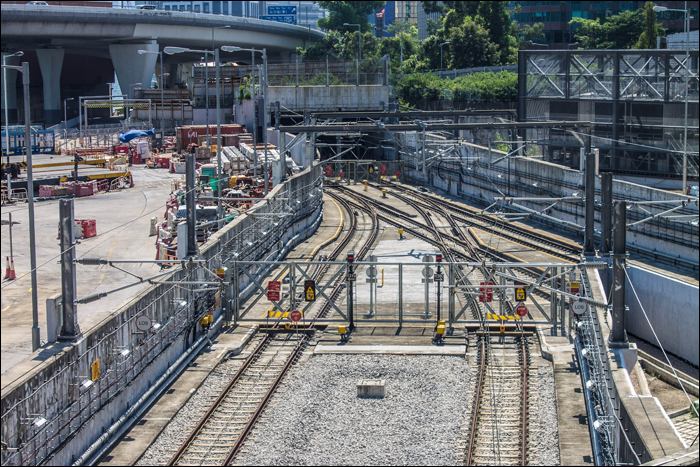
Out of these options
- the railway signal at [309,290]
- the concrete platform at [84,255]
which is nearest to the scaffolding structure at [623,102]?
the railway signal at [309,290]

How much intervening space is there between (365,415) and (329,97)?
179ft

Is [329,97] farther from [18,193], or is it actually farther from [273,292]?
[273,292]

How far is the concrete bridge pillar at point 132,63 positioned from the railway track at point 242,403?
73543 mm

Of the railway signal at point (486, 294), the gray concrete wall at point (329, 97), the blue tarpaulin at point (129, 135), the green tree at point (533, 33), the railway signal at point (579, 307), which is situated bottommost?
the railway signal at point (486, 294)

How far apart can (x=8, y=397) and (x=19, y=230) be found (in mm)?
30313

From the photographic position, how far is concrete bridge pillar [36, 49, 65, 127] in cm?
9600

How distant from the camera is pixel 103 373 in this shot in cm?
1792

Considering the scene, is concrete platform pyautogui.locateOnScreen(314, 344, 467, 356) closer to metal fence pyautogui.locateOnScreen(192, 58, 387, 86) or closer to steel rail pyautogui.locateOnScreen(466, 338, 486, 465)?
A: steel rail pyautogui.locateOnScreen(466, 338, 486, 465)

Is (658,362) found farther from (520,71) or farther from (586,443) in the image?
(520,71)

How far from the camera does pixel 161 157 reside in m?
70.8

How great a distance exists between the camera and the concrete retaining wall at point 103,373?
48.2 feet

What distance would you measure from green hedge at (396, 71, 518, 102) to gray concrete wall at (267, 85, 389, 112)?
5576 mm

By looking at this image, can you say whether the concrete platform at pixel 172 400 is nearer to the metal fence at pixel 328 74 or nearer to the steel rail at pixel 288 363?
the steel rail at pixel 288 363

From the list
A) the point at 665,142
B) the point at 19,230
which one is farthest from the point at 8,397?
the point at 665,142
